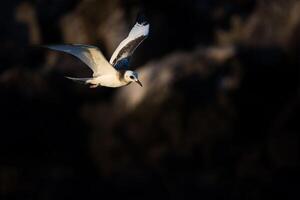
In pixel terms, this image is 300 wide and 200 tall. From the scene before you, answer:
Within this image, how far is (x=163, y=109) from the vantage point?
16859 millimetres

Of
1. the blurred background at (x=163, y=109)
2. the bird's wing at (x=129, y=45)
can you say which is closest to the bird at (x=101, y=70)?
the bird's wing at (x=129, y=45)

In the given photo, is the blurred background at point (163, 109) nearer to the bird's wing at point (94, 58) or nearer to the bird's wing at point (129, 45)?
the bird's wing at point (129, 45)

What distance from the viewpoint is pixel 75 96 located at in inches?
696

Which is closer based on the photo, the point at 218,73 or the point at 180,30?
the point at 218,73

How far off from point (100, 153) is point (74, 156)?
41 cm

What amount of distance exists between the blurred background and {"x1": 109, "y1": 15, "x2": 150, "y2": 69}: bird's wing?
6.35 meters

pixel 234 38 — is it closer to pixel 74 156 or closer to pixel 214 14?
pixel 214 14

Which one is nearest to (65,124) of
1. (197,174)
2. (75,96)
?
(75,96)

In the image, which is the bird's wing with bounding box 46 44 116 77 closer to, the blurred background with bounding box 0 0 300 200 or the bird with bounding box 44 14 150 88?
the bird with bounding box 44 14 150 88

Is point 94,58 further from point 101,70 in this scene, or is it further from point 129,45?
point 129,45

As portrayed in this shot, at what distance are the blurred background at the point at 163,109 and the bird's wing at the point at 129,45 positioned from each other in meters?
6.35

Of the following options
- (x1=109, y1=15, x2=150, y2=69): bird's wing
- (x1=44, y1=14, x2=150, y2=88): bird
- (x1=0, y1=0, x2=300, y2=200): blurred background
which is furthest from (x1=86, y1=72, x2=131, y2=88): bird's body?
(x1=0, y1=0, x2=300, y2=200): blurred background

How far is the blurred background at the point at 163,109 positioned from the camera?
668 inches

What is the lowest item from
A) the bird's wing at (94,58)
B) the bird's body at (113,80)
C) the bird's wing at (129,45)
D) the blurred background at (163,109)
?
the bird's body at (113,80)
